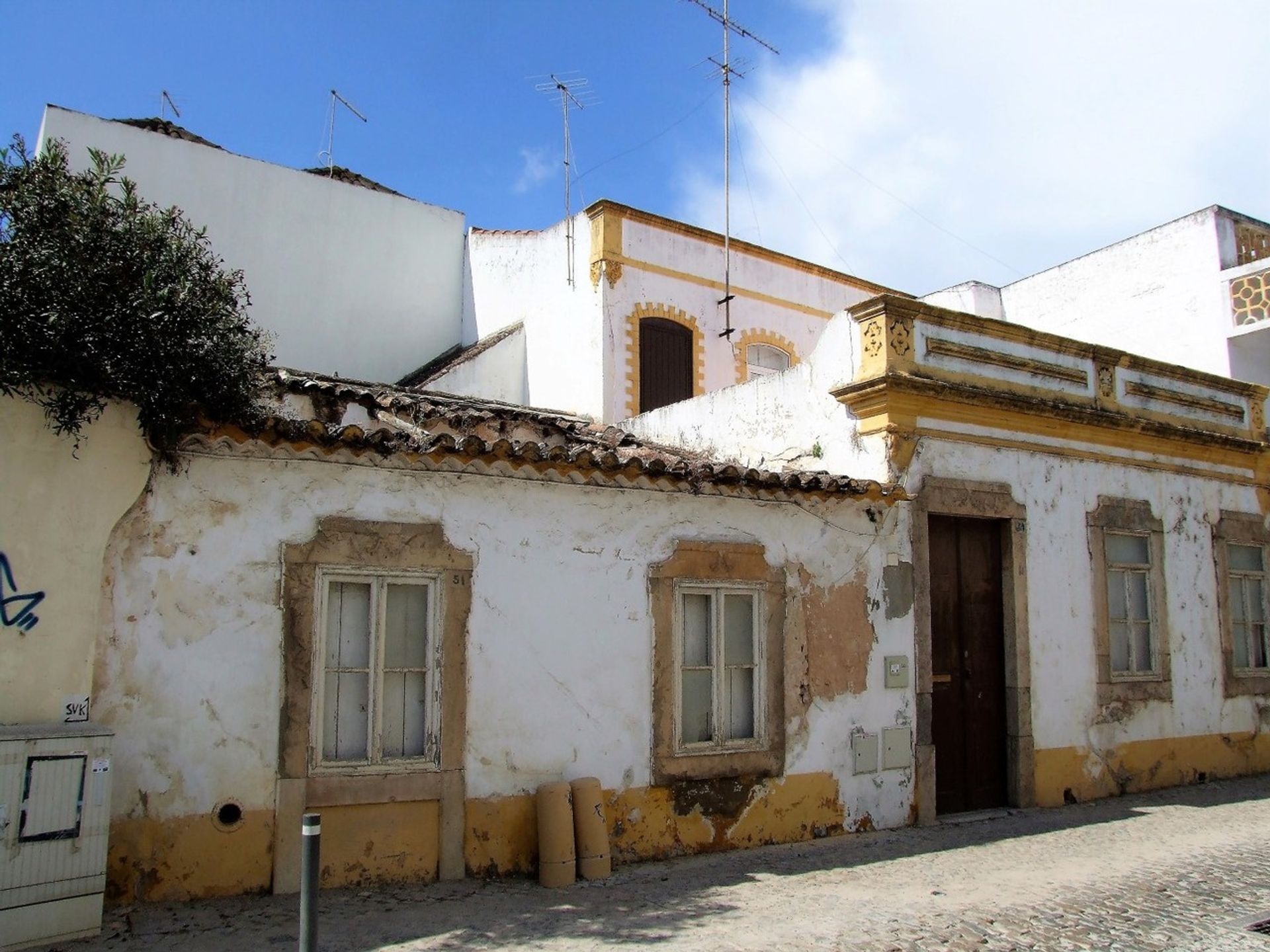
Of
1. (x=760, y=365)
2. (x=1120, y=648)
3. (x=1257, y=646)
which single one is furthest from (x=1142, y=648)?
(x=760, y=365)

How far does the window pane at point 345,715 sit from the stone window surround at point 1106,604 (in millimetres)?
7400

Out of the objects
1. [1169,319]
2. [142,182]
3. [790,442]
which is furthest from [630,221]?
[1169,319]

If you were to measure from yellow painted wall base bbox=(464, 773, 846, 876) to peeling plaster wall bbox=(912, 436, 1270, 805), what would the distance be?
2.83 meters

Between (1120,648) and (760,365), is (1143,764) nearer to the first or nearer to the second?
(1120,648)

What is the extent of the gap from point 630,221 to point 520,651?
8.89m

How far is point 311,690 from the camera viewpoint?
20.6 ft

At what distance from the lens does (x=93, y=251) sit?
18.5 feet

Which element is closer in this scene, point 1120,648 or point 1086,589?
point 1086,589

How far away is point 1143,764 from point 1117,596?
1.74m

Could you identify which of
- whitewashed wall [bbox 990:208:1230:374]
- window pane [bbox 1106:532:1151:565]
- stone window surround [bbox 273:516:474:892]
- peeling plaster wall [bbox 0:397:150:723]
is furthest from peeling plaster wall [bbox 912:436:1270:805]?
peeling plaster wall [bbox 0:397:150:723]

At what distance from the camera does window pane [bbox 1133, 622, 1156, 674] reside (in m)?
10.8

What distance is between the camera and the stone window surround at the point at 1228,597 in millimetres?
11562

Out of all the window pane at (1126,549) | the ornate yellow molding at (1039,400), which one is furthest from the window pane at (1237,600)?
the window pane at (1126,549)

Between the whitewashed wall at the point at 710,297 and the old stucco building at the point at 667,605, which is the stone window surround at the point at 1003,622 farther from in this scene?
the whitewashed wall at the point at 710,297
